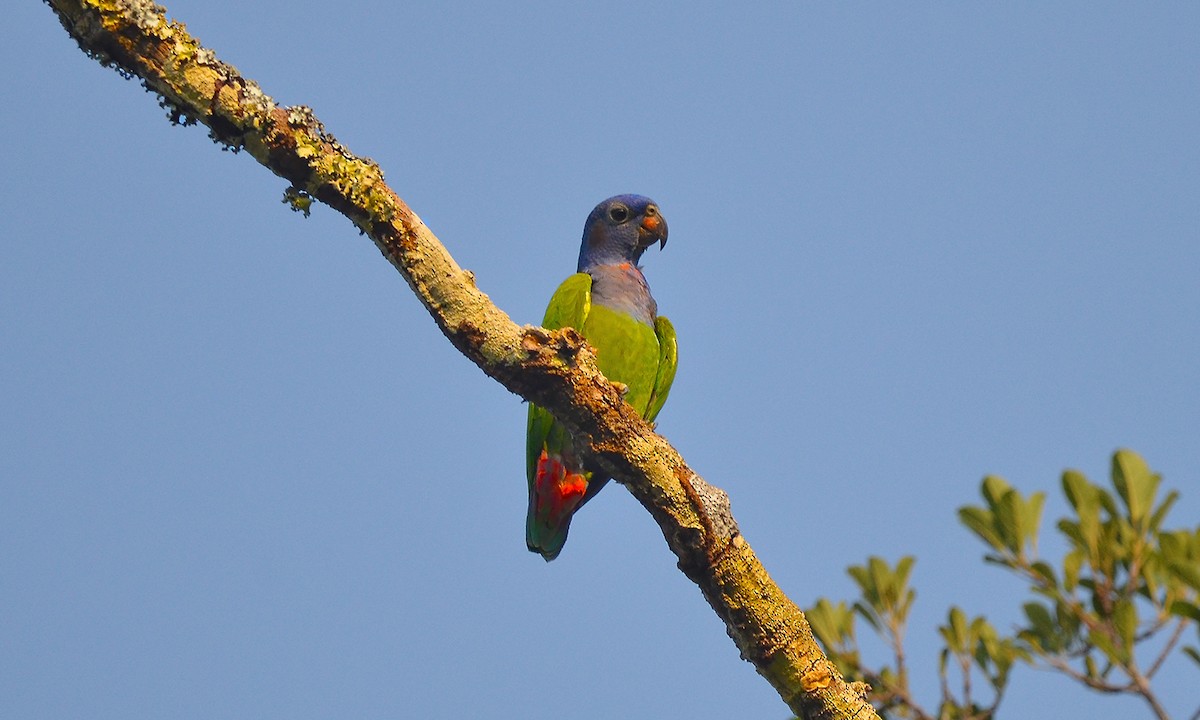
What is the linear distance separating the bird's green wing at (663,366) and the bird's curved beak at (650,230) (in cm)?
109

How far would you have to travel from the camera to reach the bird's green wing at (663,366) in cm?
688

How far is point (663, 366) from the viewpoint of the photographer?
22.6ft

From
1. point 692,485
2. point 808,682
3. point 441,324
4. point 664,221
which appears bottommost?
point 808,682

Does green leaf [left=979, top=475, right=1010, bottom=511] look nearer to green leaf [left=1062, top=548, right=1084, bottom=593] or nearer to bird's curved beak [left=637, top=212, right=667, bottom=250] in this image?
green leaf [left=1062, top=548, right=1084, bottom=593]

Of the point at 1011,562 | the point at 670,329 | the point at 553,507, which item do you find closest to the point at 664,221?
the point at 670,329

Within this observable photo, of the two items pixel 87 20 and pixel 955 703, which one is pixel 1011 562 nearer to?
pixel 955 703

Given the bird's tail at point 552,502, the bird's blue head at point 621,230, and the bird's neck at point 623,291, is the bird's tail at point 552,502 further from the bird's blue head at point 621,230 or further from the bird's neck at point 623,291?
the bird's blue head at point 621,230

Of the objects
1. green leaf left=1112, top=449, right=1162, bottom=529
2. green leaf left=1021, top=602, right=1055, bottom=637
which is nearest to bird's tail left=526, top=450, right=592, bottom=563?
green leaf left=1021, top=602, right=1055, bottom=637

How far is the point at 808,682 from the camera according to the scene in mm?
3492

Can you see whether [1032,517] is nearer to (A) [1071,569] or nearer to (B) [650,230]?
(A) [1071,569]

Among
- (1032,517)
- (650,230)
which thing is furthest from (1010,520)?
(650,230)

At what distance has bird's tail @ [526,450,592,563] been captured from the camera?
5977 millimetres

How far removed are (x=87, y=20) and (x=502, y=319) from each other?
1.38 m

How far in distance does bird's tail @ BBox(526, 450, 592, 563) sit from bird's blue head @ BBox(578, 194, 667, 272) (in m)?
2.06
